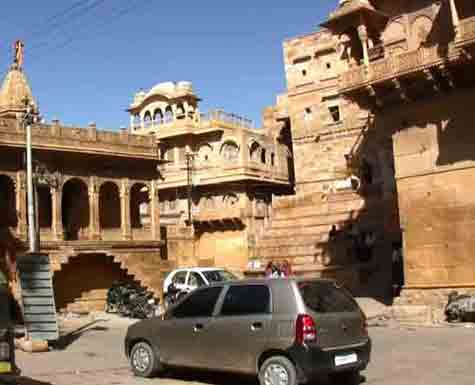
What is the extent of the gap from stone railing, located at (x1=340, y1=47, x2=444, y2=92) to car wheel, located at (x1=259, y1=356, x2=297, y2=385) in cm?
1171

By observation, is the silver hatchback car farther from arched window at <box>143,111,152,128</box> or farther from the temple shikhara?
arched window at <box>143,111,152,128</box>

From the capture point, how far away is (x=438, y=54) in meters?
18.2

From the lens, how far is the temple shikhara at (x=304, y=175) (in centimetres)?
1881

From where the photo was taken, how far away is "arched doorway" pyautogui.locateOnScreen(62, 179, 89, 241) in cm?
2952

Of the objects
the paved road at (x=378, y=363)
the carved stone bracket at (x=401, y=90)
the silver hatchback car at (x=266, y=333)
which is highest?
the carved stone bracket at (x=401, y=90)

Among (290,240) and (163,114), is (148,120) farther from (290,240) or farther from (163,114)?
(290,240)

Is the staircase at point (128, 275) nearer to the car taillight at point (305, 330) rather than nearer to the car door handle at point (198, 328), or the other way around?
the car door handle at point (198, 328)

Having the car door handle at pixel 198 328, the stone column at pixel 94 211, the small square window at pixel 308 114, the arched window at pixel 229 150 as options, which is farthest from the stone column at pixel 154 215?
the car door handle at pixel 198 328

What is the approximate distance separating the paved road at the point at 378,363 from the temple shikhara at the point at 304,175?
11.9 feet

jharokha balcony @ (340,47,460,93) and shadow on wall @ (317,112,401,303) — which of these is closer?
jharokha balcony @ (340,47,460,93)

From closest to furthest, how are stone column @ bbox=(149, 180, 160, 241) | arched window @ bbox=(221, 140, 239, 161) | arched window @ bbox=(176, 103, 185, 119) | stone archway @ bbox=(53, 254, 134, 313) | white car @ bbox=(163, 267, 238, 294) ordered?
1. white car @ bbox=(163, 267, 238, 294)
2. stone archway @ bbox=(53, 254, 134, 313)
3. stone column @ bbox=(149, 180, 160, 241)
4. arched window @ bbox=(221, 140, 239, 161)
5. arched window @ bbox=(176, 103, 185, 119)

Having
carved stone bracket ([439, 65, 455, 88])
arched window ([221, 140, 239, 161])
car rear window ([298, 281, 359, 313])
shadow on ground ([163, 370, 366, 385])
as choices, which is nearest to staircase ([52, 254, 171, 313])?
carved stone bracket ([439, 65, 455, 88])

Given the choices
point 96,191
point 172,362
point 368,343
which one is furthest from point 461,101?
point 96,191

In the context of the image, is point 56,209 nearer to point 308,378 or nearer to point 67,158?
point 67,158
